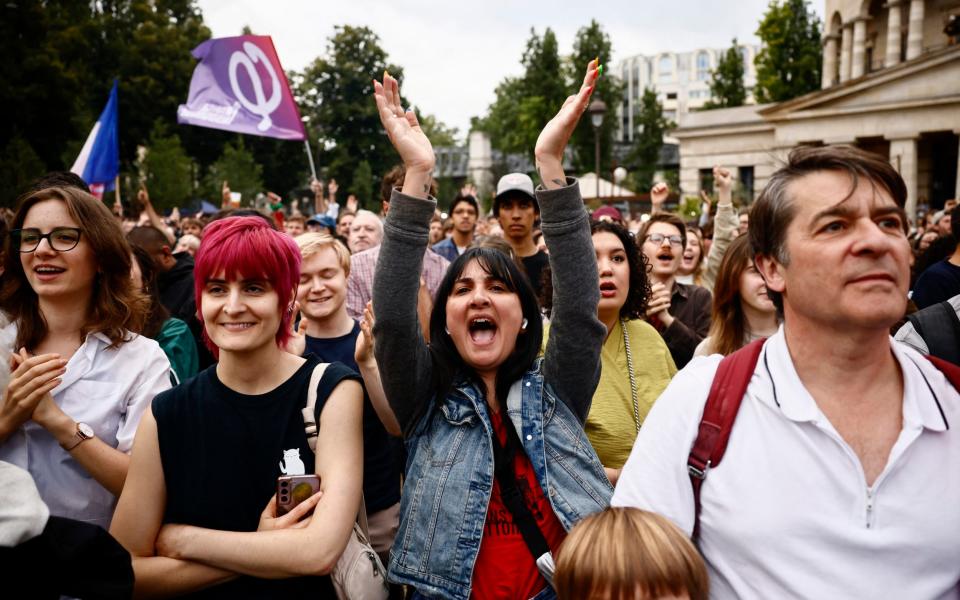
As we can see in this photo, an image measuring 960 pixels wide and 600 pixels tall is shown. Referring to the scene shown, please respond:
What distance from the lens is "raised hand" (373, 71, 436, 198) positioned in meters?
2.67

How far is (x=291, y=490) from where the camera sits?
2.43 m

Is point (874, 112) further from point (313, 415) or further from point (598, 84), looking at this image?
Answer: point (313, 415)

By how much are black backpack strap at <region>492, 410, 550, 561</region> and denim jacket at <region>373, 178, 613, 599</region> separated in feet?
0.14

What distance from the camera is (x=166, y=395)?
2574 millimetres

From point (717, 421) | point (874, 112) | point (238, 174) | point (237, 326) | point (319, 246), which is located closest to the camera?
point (717, 421)

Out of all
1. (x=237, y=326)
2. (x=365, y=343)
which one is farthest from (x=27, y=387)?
(x=365, y=343)

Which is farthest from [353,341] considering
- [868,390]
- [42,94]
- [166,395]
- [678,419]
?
[42,94]

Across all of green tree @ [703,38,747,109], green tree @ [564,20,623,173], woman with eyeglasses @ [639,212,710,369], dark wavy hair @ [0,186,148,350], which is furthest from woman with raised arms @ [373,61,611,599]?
green tree @ [703,38,747,109]

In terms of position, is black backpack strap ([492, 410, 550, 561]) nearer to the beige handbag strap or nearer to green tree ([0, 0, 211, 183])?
the beige handbag strap

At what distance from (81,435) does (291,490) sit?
85 cm

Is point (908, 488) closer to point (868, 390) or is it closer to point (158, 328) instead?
point (868, 390)

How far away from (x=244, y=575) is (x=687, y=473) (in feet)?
4.61

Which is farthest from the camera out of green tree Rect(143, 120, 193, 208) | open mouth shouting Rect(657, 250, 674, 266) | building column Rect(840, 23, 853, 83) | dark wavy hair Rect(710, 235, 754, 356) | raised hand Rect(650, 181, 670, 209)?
→ building column Rect(840, 23, 853, 83)

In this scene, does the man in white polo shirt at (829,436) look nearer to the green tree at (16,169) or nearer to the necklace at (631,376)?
the necklace at (631,376)
